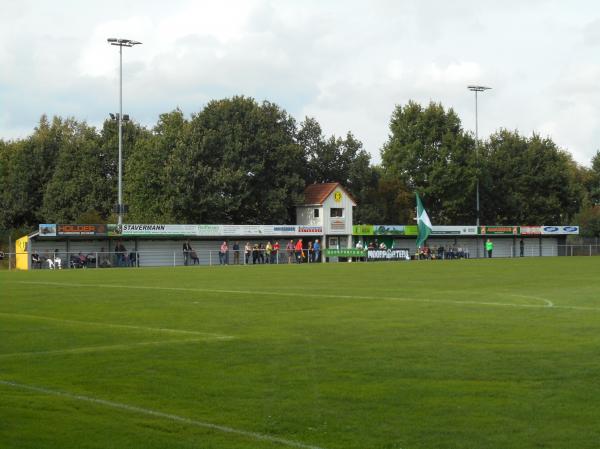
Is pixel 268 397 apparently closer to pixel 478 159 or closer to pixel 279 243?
pixel 279 243

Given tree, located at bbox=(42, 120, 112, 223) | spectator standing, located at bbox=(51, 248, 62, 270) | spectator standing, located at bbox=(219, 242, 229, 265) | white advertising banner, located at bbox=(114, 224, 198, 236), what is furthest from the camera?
tree, located at bbox=(42, 120, 112, 223)

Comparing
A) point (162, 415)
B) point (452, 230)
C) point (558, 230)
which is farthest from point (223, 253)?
point (162, 415)

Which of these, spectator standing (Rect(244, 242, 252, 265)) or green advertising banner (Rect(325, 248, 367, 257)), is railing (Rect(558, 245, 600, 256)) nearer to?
green advertising banner (Rect(325, 248, 367, 257))

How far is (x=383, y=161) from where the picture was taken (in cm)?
9881

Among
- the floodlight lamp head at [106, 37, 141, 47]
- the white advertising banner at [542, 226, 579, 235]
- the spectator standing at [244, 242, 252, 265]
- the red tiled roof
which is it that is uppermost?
the floodlight lamp head at [106, 37, 141, 47]

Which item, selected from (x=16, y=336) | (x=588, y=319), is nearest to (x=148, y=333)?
(x=16, y=336)

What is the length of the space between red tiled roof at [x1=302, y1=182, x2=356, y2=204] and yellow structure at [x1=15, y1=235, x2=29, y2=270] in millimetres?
30195

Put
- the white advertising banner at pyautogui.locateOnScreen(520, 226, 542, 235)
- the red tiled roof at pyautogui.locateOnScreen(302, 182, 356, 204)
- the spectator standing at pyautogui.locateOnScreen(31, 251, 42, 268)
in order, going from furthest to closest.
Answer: the white advertising banner at pyautogui.locateOnScreen(520, 226, 542, 235) < the red tiled roof at pyautogui.locateOnScreen(302, 182, 356, 204) < the spectator standing at pyautogui.locateOnScreen(31, 251, 42, 268)

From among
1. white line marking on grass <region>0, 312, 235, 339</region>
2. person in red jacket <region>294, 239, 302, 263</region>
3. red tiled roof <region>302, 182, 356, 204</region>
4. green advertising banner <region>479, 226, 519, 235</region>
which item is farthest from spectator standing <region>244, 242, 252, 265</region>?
white line marking on grass <region>0, 312, 235, 339</region>

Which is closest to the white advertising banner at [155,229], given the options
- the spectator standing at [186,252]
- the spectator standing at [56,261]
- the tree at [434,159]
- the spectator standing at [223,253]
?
the spectator standing at [186,252]

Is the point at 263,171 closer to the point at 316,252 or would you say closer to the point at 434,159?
the point at 316,252

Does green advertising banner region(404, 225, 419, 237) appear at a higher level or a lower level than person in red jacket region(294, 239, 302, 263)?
higher

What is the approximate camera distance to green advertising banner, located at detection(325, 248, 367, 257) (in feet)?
229

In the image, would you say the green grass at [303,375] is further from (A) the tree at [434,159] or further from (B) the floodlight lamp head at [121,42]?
(A) the tree at [434,159]
